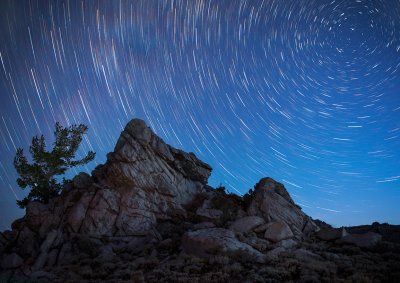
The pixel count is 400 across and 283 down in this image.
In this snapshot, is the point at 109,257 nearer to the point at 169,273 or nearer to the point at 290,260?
the point at 169,273

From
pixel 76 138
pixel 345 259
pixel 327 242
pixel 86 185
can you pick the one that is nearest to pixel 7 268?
pixel 86 185

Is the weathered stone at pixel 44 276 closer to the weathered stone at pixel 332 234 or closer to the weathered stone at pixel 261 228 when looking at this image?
the weathered stone at pixel 261 228

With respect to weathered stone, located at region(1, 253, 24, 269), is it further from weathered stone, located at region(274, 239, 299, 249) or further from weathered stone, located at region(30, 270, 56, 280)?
weathered stone, located at region(274, 239, 299, 249)

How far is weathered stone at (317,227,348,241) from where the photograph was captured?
82.7 feet

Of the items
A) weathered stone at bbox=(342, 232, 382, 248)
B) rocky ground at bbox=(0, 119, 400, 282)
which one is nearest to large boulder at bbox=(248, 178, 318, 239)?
rocky ground at bbox=(0, 119, 400, 282)

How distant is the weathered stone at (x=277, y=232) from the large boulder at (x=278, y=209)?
2033mm

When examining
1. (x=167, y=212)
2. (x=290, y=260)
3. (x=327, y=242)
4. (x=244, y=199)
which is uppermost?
(x=244, y=199)

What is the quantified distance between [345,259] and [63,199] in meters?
25.8

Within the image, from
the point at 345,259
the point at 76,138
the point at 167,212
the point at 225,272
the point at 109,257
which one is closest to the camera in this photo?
the point at 225,272

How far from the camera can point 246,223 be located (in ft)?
82.5

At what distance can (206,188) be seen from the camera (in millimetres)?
35750

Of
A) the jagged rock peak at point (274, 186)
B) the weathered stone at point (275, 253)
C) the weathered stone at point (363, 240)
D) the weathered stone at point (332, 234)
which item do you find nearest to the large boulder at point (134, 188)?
the jagged rock peak at point (274, 186)

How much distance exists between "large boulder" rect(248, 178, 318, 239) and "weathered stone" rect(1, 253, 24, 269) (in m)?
19.6

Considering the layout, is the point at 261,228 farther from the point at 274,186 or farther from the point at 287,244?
the point at 274,186
